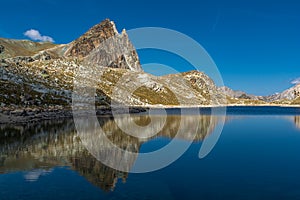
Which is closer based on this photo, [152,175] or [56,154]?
[152,175]

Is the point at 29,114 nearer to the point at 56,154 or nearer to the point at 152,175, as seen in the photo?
the point at 56,154

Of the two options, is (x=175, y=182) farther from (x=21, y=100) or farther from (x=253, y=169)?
(x=21, y=100)

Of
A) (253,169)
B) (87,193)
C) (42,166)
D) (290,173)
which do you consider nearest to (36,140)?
(42,166)

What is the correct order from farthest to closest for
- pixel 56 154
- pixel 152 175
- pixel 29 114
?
pixel 29 114 < pixel 56 154 < pixel 152 175

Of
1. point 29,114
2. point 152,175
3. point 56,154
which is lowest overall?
point 152,175

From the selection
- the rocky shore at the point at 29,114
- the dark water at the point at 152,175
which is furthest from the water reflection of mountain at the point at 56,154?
→ the rocky shore at the point at 29,114

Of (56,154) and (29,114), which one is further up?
(29,114)

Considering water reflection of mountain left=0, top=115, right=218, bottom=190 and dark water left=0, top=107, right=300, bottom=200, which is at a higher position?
Answer: water reflection of mountain left=0, top=115, right=218, bottom=190

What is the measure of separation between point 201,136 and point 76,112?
8366 centimetres

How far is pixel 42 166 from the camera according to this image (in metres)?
39.2

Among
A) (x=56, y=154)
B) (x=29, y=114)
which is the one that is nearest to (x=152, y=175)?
(x=56, y=154)

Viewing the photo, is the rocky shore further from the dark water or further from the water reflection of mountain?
the dark water

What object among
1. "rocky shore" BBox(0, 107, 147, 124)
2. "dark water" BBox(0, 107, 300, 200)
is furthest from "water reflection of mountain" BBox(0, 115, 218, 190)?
"rocky shore" BBox(0, 107, 147, 124)

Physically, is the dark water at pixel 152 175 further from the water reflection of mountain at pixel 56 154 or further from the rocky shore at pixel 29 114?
the rocky shore at pixel 29 114
